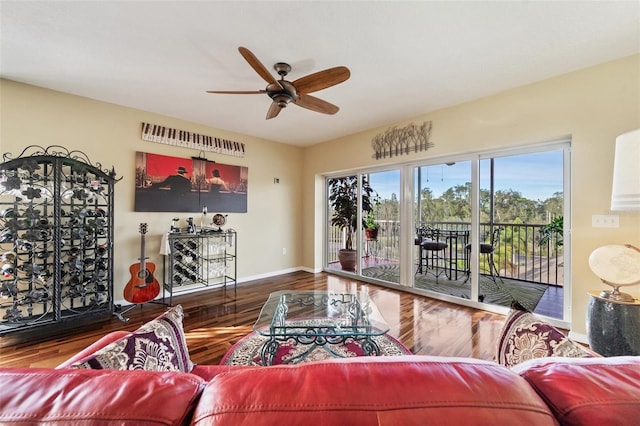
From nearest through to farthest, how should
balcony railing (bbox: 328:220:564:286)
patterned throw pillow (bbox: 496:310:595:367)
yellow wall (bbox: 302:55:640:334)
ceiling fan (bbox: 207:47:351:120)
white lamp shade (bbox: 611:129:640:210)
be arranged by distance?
patterned throw pillow (bbox: 496:310:595:367)
white lamp shade (bbox: 611:129:640:210)
ceiling fan (bbox: 207:47:351:120)
yellow wall (bbox: 302:55:640:334)
balcony railing (bbox: 328:220:564:286)

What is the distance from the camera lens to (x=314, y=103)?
2.42 m

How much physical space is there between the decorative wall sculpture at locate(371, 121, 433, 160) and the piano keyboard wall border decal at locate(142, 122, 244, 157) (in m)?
2.37

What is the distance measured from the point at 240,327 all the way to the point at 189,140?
9.25 ft

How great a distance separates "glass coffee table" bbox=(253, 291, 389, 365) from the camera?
5.56 feet

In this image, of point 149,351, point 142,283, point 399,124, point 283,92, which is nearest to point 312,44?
point 283,92

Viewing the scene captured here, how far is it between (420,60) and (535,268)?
3721mm

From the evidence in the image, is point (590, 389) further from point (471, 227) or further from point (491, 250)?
point (491, 250)

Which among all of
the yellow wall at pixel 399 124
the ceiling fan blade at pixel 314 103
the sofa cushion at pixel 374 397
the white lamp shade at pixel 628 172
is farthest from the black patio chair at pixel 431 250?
the sofa cushion at pixel 374 397

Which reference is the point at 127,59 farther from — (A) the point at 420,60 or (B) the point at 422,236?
(B) the point at 422,236

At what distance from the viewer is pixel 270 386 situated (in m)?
0.54

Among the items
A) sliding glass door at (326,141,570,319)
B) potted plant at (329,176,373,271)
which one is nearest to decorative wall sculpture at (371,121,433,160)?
sliding glass door at (326,141,570,319)

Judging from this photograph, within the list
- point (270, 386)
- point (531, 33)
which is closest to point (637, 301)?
point (531, 33)

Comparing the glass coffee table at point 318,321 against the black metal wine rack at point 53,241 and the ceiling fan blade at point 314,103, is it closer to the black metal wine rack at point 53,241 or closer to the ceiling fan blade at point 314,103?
the ceiling fan blade at point 314,103

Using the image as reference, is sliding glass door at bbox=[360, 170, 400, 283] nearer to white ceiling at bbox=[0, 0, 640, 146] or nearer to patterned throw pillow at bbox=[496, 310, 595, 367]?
white ceiling at bbox=[0, 0, 640, 146]
